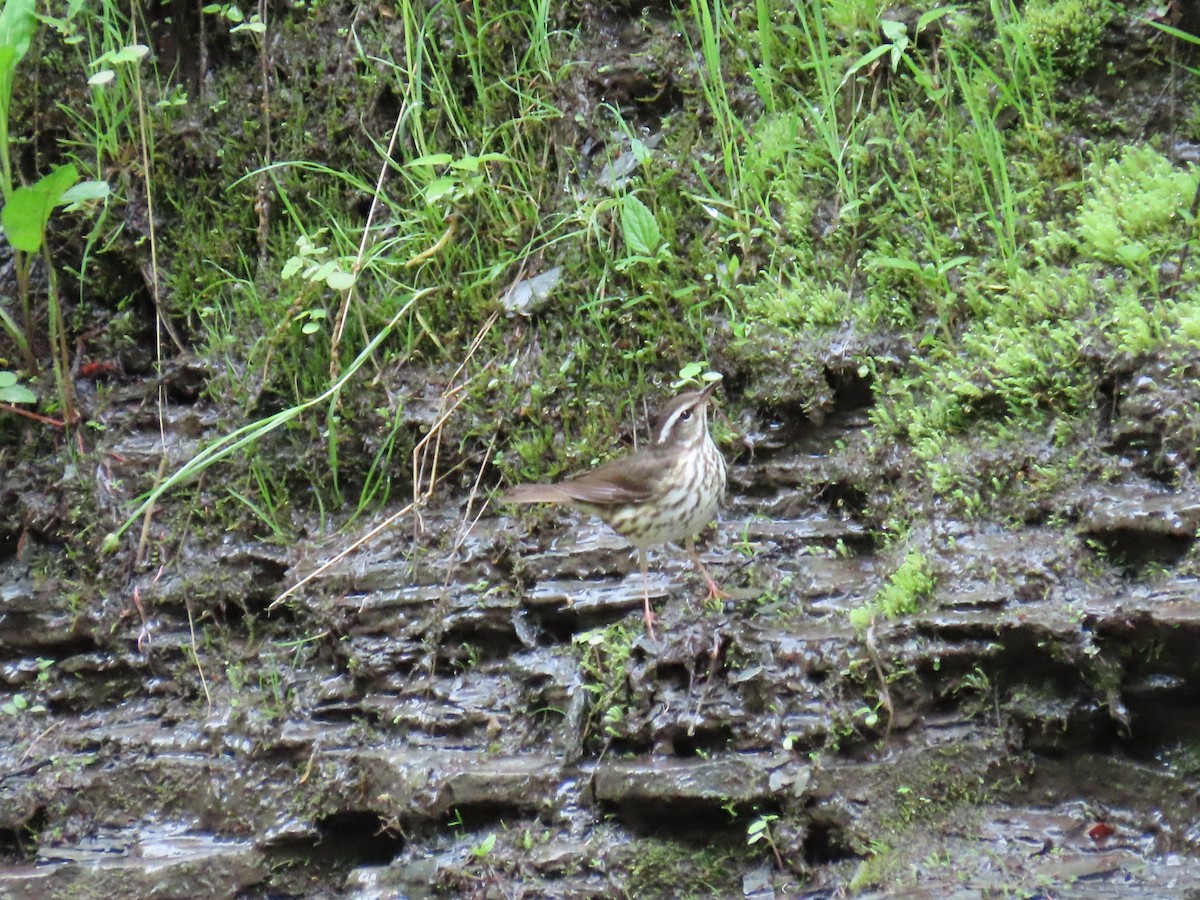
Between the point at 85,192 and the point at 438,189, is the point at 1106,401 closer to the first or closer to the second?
the point at 438,189

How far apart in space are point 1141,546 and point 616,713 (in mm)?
1859

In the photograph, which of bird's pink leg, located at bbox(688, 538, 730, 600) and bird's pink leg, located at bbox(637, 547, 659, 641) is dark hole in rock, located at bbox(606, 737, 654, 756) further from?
bird's pink leg, located at bbox(688, 538, 730, 600)

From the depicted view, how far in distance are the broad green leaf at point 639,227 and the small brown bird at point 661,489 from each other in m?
0.86

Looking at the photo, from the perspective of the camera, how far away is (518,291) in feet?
18.1

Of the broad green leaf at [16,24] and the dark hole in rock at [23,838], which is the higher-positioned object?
the broad green leaf at [16,24]

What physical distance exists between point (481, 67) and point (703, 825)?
3853mm

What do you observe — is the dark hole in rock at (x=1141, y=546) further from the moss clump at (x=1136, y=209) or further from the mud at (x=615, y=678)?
the moss clump at (x=1136, y=209)

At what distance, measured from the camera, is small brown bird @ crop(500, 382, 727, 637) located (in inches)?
174

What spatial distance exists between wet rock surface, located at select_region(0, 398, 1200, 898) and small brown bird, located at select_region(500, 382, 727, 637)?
256 mm

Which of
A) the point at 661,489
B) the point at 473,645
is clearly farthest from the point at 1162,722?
the point at 473,645

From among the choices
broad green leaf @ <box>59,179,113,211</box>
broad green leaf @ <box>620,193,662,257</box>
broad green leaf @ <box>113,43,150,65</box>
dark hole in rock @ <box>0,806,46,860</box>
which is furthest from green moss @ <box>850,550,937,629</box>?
broad green leaf @ <box>113,43,150,65</box>

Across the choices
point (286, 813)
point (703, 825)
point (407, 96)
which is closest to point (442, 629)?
point (286, 813)

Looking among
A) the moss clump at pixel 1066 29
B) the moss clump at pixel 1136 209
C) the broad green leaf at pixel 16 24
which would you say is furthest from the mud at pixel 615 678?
the broad green leaf at pixel 16 24

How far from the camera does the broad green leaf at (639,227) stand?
5.20 metres
